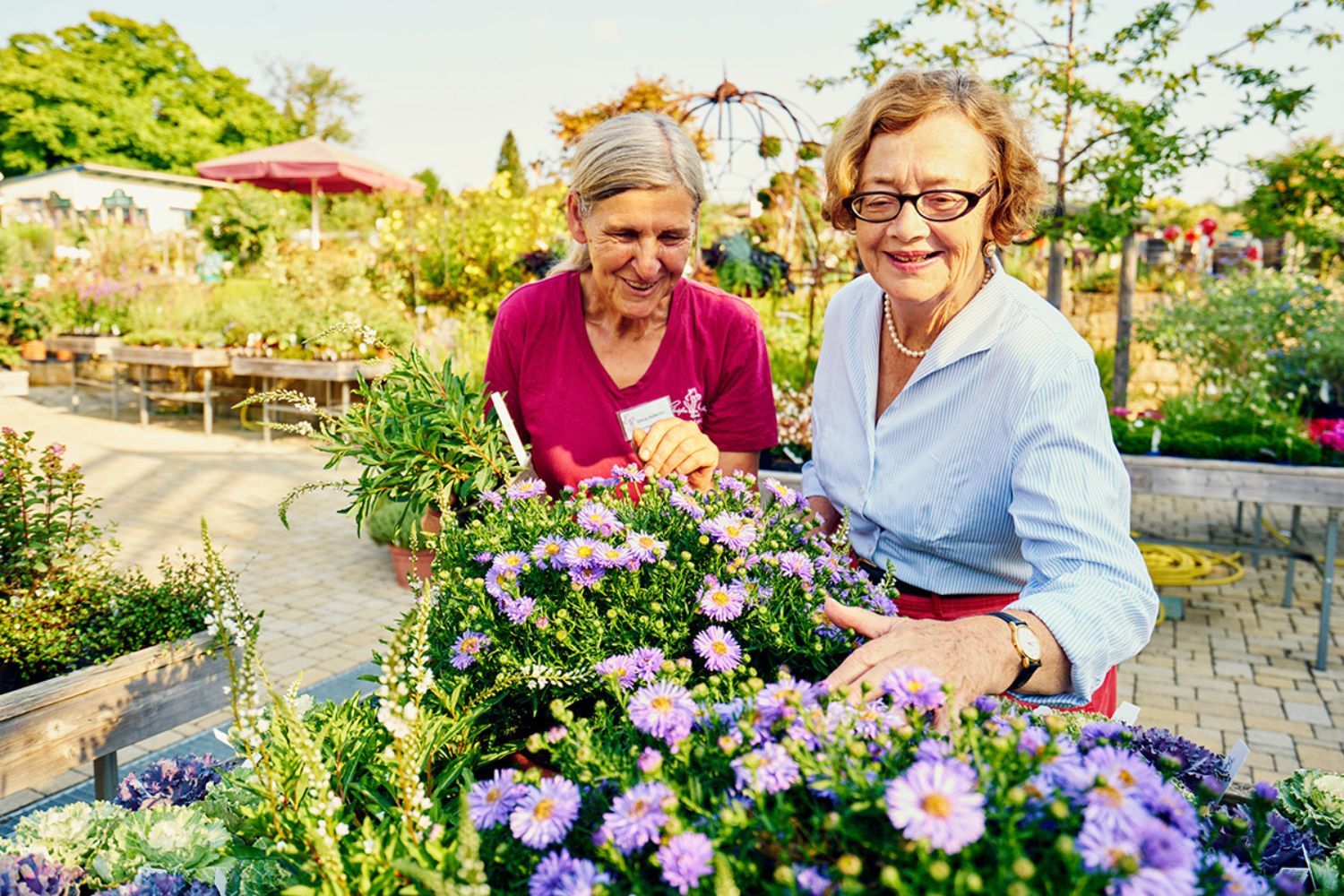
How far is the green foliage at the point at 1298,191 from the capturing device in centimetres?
576

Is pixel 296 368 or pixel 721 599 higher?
pixel 296 368

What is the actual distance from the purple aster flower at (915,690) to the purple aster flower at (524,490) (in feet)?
2.29

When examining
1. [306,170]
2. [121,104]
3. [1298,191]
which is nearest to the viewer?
[1298,191]

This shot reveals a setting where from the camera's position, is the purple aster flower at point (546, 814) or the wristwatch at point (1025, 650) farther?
the wristwatch at point (1025, 650)

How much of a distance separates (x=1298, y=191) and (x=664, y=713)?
269 inches

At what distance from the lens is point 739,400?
7.72 ft

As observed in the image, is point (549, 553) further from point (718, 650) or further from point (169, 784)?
point (169, 784)

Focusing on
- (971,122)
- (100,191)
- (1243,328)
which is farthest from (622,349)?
(100,191)

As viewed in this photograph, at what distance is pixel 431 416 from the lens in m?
1.52

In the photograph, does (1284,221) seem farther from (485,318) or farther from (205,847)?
(485,318)

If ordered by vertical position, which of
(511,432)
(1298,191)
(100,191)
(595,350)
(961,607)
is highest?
(100,191)

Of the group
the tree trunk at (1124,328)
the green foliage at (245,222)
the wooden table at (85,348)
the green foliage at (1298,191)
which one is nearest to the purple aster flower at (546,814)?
the green foliage at (1298,191)

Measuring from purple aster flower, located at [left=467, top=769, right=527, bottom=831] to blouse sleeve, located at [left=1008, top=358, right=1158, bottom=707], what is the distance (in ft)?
2.63

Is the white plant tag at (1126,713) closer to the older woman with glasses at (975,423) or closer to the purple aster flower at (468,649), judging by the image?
the older woman with glasses at (975,423)
